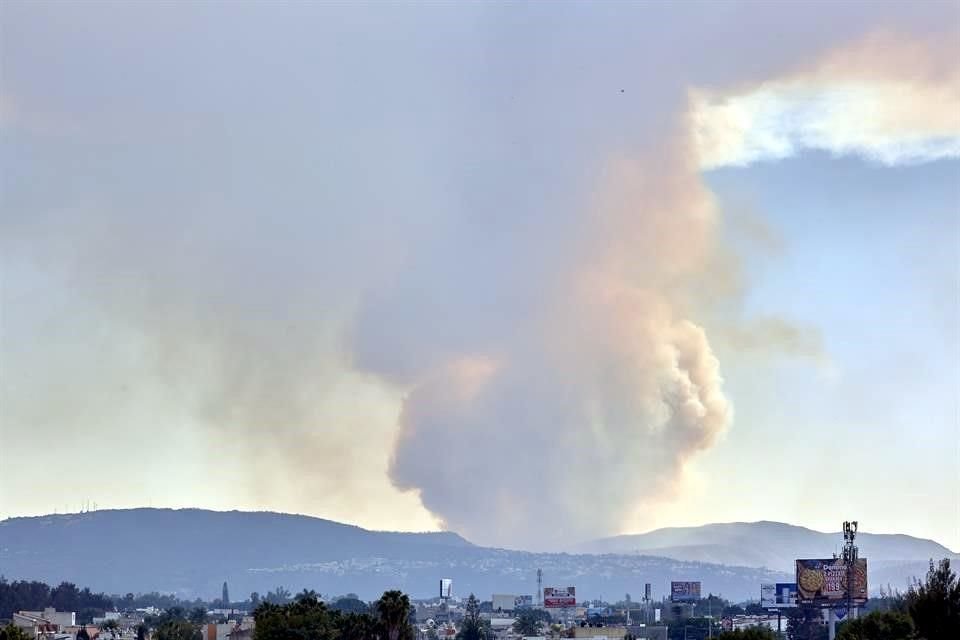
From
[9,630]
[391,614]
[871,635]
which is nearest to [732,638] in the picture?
[871,635]

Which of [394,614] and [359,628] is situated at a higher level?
[394,614]

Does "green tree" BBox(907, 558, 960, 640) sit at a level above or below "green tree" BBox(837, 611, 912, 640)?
above

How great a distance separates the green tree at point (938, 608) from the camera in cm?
10881

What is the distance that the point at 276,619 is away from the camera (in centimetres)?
16938

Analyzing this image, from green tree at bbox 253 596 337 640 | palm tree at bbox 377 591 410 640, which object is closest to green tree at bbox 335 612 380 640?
green tree at bbox 253 596 337 640

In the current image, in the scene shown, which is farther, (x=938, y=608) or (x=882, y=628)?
(x=882, y=628)

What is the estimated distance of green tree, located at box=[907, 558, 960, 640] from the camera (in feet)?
357

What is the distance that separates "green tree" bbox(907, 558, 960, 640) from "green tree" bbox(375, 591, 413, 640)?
52156 millimetres

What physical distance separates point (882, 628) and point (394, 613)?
42.3m

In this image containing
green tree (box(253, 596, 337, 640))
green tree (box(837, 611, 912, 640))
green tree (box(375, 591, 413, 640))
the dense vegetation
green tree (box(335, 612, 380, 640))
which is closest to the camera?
green tree (box(837, 611, 912, 640))

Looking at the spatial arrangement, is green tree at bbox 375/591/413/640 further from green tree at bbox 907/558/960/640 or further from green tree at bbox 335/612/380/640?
green tree at bbox 907/558/960/640

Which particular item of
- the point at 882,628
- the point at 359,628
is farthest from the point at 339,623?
the point at 882,628

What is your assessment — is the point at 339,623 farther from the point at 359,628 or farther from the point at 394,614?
the point at 394,614

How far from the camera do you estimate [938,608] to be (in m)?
110
